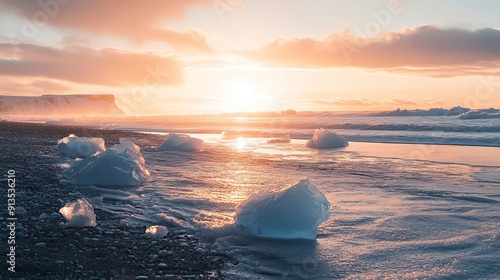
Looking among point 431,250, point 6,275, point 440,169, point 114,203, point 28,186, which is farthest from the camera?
point 440,169

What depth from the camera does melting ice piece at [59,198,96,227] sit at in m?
4.24

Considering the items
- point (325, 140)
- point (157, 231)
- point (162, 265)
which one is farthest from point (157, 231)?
point (325, 140)

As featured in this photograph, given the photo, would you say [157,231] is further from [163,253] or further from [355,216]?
[355,216]

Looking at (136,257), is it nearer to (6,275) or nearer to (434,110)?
(6,275)

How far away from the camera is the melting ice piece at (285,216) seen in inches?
168

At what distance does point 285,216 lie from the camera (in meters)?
4.31

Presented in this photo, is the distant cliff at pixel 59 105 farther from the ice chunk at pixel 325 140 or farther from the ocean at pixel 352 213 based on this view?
the ocean at pixel 352 213

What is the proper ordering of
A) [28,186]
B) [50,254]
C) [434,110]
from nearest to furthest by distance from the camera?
[50,254] → [28,186] → [434,110]

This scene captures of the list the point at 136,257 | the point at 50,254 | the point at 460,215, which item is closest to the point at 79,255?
the point at 50,254

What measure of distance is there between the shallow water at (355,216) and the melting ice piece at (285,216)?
0.38 ft

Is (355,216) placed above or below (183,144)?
below

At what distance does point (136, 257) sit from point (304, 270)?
1.40m

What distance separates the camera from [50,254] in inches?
132

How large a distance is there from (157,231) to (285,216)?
1.31m
